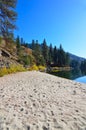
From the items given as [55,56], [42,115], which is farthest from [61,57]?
[42,115]

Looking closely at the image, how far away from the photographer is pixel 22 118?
4.79 m

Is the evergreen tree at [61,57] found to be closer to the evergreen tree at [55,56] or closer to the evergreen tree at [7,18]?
the evergreen tree at [55,56]

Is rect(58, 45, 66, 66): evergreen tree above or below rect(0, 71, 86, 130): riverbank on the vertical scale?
above

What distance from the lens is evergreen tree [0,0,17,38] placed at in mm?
16359

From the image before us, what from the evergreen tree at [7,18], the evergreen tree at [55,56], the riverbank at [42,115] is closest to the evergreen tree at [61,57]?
the evergreen tree at [55,56]

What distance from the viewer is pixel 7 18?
16859mm

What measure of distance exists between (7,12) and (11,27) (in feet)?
5.11

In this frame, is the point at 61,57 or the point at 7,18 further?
the point at 61,57

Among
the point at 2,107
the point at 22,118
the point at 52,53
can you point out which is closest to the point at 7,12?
the point at 2,107

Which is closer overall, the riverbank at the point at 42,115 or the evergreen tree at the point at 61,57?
the riverbank at the point at 42,115

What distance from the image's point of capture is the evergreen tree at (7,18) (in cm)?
1636

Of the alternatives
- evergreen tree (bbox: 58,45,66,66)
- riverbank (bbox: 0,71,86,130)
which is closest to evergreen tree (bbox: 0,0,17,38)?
riverbank (bbox: 0,71,86,130)

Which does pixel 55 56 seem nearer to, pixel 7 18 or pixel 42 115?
pixel 7 18

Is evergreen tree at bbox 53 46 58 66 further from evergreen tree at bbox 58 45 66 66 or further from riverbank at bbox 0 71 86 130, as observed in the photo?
riverbank at bbox 0 71 86 130
